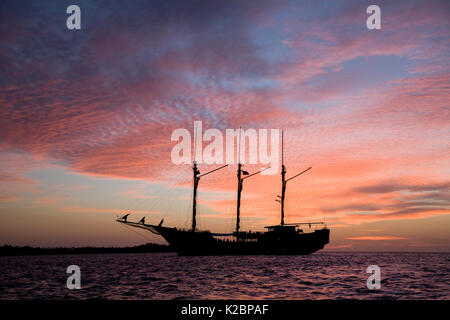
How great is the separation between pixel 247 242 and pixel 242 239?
5.11ft

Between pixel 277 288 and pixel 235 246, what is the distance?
238 feet

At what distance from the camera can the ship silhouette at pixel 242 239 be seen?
290ft

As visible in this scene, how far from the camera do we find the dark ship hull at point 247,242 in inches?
3499

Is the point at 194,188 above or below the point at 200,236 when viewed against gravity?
above

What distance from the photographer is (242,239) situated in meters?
99.9

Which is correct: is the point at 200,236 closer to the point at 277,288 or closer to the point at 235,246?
the point at 235,246

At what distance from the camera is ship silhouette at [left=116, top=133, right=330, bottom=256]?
3477 inches

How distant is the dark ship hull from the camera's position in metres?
88.9

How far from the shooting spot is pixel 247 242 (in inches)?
3915
